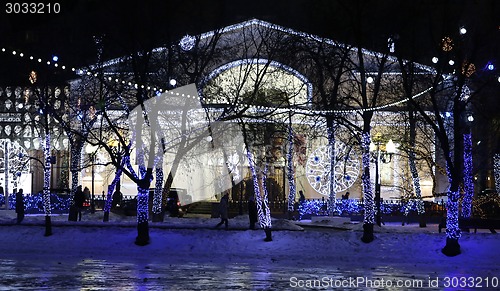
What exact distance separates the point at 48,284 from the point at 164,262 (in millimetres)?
6921

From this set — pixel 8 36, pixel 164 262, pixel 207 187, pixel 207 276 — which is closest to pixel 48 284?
pixel 207 276

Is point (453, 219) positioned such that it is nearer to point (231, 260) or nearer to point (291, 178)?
point (231, 260)

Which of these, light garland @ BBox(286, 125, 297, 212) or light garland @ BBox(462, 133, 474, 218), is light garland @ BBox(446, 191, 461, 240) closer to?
light garland @ BBox(462, 133, 474, 218)

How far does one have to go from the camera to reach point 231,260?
90.1ft

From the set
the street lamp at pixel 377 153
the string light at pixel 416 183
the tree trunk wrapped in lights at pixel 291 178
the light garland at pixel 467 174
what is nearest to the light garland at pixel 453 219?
the light garland at pixel 467 174

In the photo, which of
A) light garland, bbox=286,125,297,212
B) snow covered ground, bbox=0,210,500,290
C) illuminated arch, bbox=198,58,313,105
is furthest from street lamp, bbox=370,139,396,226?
snow covered ground, bbox=0,210,500,290

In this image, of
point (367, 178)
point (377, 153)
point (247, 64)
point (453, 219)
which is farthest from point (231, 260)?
point (377, 153)

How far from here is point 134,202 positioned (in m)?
48.5

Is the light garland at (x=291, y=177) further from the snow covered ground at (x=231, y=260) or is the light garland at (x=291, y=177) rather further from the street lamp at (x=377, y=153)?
the snow covered ground at (x=231, y=260)

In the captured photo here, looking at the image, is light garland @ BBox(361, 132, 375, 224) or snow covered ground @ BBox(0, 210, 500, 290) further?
light garland @ BBox(361, 132, 375, 224)

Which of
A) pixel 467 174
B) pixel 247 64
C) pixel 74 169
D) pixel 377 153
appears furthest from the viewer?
pixel 377 153

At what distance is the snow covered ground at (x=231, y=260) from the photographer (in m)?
20.5

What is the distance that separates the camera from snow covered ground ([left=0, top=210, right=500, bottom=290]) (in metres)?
20.5

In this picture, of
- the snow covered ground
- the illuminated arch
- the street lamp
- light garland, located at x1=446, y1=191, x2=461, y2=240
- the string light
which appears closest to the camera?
the snow covered ground
